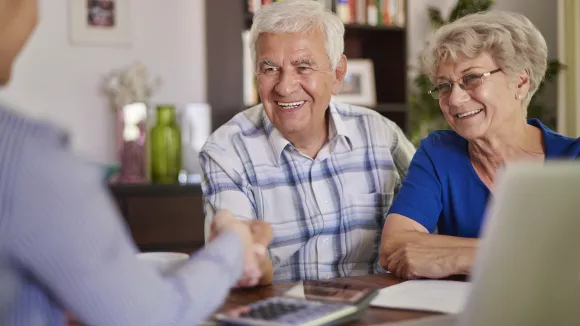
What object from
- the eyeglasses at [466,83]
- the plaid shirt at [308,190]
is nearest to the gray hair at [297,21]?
the plaid shirt at [308,190]

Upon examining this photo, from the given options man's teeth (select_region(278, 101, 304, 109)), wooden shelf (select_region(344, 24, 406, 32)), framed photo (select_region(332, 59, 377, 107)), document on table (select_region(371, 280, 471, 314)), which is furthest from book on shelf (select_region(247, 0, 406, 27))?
document on table (select_region(371, 280, 471, 314))

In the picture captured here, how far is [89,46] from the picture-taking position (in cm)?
380

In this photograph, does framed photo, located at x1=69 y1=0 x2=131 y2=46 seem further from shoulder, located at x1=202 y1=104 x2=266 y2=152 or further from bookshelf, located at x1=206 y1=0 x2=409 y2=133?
shoulder, located at x1=202 y1=104 x2=266 y2=152

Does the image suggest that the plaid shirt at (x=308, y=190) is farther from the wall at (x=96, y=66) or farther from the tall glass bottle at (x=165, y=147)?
the wall at (x=96, y=66)

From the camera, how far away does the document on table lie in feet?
4.09

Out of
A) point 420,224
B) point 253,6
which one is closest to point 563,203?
point 420,224

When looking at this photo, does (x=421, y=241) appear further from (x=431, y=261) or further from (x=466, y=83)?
(x=466, y=83)

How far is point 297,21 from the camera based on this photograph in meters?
2.07

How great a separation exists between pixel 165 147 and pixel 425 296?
2.49 meters

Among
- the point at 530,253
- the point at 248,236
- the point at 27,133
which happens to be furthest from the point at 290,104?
the point at 27,133

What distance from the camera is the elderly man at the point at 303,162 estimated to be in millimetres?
2055

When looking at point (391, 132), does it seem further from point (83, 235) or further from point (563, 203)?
point (83, 235)

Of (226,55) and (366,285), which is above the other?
(226,55)

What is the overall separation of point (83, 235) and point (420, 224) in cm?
127
